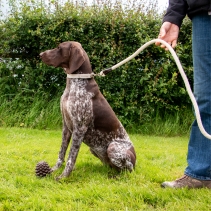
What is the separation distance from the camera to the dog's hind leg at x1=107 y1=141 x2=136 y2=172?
3408 mm

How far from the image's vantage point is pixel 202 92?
2783 mm

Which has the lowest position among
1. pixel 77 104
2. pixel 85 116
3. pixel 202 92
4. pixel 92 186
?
pixel 92 186

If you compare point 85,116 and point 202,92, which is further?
point 85,116

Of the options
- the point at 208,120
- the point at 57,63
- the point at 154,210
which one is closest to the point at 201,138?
the point at 208,120

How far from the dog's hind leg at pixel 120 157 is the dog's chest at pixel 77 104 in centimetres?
→ 37

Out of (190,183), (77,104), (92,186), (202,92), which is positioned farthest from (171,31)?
(92,186)

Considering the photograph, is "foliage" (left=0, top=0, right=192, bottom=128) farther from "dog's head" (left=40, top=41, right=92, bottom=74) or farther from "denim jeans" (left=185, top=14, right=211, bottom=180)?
"denim jeans" (left=185, top=14, right=211, bottom=180)

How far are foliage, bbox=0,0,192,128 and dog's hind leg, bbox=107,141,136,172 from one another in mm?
3103

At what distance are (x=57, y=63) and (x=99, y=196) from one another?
4.79ft

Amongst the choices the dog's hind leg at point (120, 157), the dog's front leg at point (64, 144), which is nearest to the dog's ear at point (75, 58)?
the dog's front leg at point (64, 144)

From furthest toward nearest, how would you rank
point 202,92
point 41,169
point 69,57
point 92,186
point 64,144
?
1. point 64,144
2. point 69,57
3. point 41,169
4. point 92,186
5. point 202,92

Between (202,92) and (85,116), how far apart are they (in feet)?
3.97

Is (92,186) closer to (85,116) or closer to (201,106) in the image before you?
(85,116)

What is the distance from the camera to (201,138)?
114 inches
